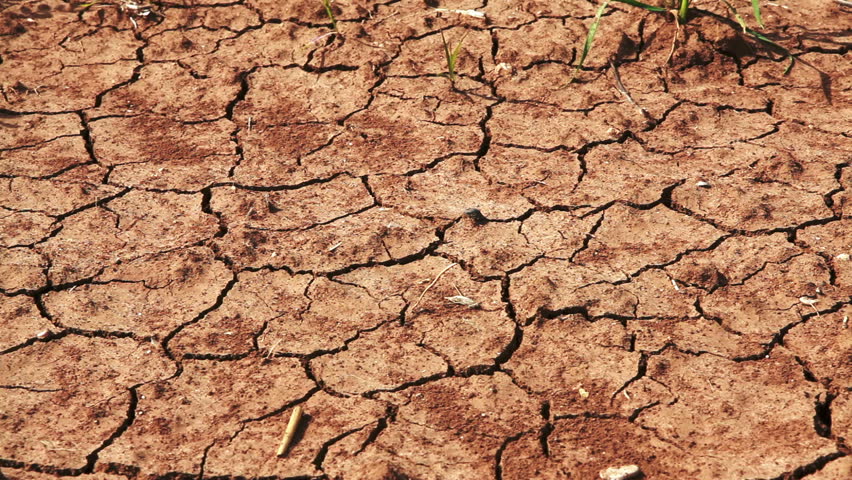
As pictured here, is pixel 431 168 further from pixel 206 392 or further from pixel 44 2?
pixel 44 2

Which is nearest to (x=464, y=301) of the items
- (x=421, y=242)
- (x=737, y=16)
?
(x=421, y=242)

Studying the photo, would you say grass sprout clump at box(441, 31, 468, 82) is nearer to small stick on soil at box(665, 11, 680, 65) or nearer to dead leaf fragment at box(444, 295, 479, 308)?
small stick on soil at box(665, 11, 680, 65)

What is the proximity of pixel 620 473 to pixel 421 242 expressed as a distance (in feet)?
3.88

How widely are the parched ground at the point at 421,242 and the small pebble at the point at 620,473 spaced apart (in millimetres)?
48

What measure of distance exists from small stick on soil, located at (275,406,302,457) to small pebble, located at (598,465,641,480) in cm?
88

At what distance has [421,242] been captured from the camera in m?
3.59

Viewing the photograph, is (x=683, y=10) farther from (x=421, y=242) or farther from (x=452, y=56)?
(x=421, y=242)

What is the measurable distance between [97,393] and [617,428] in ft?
5.10

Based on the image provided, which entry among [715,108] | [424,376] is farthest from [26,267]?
[715,108]

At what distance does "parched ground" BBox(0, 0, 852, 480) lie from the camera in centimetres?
290

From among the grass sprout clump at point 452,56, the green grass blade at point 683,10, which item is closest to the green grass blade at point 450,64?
the grass sprout clump at point 452,56

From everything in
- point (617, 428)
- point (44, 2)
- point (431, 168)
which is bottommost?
point (617, 428)

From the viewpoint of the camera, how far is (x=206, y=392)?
303cm

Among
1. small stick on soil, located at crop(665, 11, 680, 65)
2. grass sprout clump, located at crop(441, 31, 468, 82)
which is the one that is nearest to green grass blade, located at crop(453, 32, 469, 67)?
grass sprout clump, located at crop(441, 31, 468, 82)
